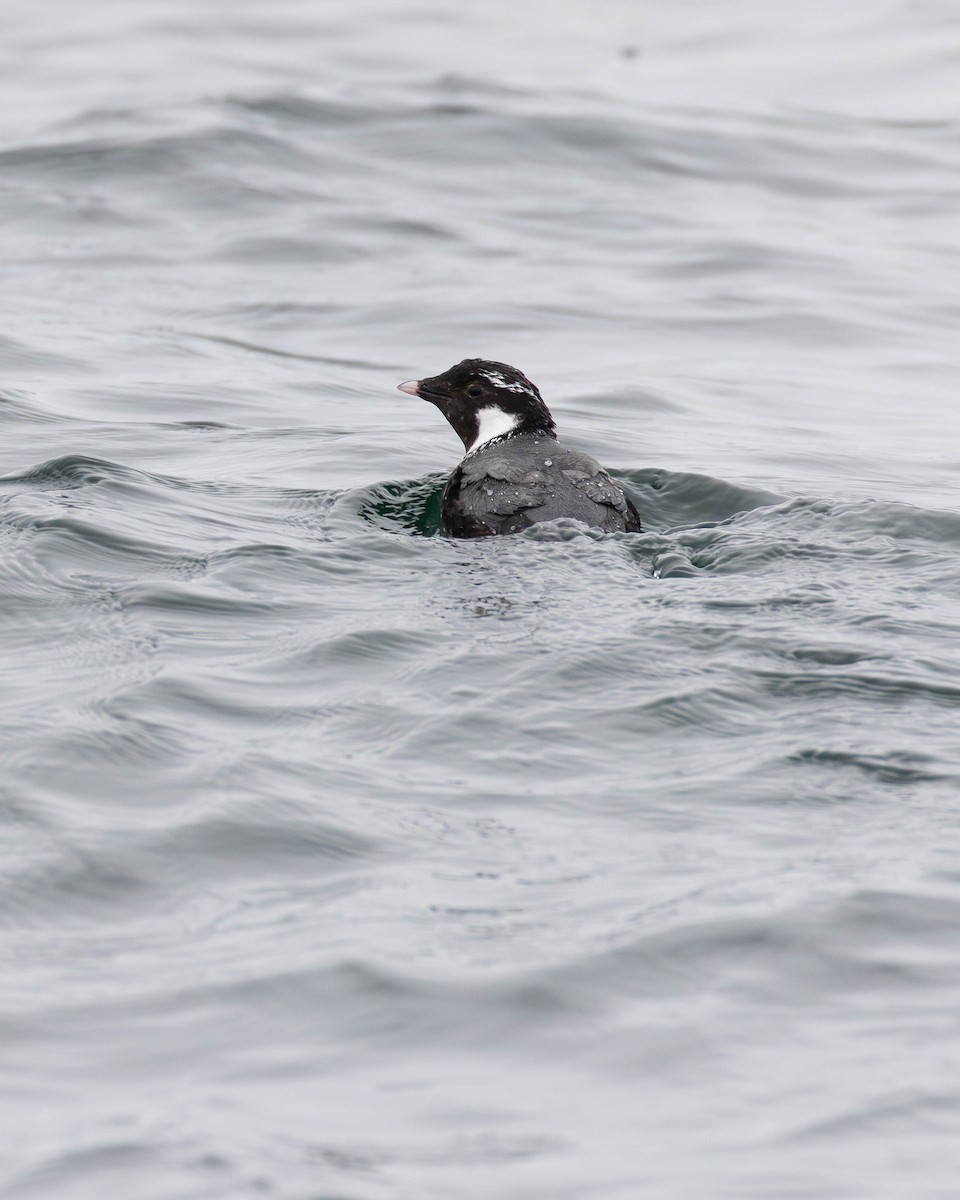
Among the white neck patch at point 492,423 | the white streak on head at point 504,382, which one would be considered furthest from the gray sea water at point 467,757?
the white streak on head at point 504,382

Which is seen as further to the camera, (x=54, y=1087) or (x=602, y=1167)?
(x=54, y=1087)

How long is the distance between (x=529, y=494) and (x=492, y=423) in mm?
1180

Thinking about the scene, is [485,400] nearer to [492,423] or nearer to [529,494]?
[492,423]

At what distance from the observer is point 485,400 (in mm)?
8656

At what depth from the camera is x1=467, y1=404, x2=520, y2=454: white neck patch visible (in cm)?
852

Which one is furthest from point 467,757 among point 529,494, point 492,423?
point 492,423

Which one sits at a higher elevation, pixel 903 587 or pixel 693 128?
pixel 693 128

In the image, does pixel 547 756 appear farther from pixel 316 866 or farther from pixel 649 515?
pixel 649 515

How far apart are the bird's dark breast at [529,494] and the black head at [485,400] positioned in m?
0.49

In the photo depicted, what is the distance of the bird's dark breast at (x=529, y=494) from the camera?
295 inches

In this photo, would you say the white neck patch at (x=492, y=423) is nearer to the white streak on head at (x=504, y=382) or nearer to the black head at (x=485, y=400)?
the black head at (x=485, y=400)

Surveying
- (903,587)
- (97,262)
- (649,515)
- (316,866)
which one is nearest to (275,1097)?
(316,866)

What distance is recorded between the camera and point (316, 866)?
4.93 m

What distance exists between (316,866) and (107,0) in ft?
93.4
